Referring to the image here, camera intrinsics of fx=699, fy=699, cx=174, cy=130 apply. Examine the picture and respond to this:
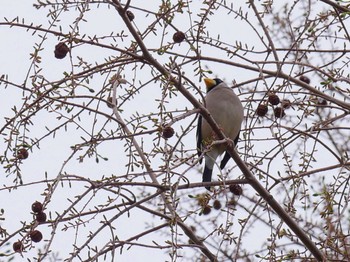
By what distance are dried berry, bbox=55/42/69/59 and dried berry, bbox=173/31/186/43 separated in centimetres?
51

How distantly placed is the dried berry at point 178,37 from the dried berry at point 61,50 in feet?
1.68

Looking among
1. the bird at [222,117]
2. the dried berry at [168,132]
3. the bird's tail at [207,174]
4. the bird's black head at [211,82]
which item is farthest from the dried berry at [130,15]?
the bird's black head at [211,82]

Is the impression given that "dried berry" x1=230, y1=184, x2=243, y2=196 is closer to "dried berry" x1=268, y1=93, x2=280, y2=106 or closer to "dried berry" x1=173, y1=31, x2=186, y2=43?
"dried berry" x1=268, y1=93, x2=280, y2=106

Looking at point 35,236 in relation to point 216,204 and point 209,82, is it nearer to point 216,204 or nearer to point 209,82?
point 216,204

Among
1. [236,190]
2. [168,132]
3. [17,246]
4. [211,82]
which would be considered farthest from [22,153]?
[211,82]

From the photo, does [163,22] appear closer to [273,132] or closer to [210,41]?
[210,41]

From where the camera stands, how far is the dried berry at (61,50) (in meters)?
2.74

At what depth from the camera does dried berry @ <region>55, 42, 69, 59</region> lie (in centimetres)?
274

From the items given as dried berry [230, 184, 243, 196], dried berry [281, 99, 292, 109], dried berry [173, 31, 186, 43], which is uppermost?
dried berry [173, 31, 186, 43]

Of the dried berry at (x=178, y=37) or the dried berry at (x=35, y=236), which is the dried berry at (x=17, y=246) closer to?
the dried berry at (x=35, y=236)

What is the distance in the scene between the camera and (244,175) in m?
3.14

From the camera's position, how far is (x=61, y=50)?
2742 mm

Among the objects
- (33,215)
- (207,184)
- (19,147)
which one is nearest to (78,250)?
(33,215)

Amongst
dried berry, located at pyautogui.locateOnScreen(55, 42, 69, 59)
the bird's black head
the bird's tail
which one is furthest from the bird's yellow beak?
dried berry, located at pyautogui.locateOnScreen(55, 42, 69, 59)
